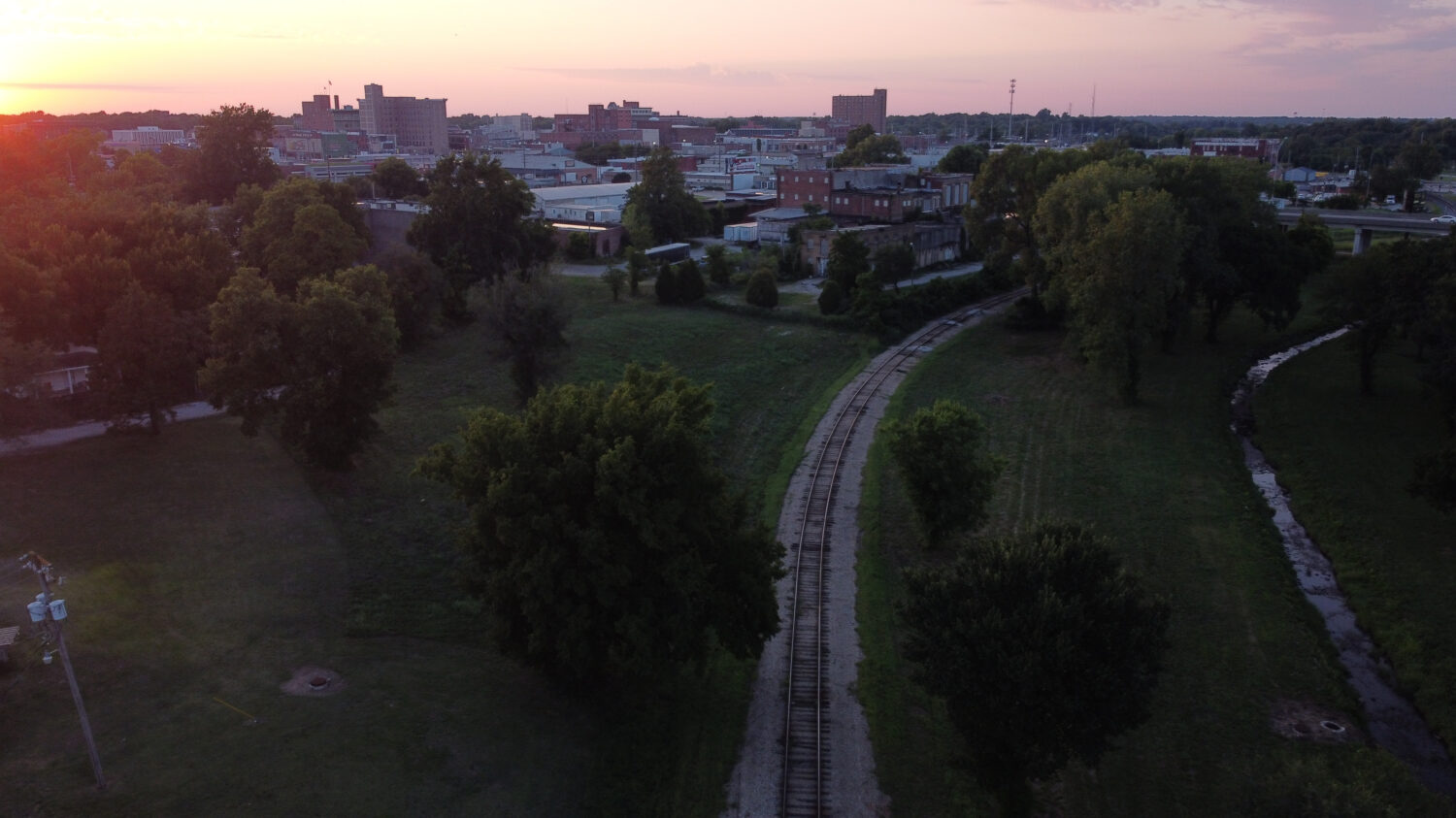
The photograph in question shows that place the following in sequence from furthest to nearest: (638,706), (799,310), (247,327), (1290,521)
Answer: (799,310), (1290,521), (247,327), (638,706)

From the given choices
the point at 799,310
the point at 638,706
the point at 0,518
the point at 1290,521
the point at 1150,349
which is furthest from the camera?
the point at 799,310

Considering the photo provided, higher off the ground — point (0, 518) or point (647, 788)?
point (0, 518)

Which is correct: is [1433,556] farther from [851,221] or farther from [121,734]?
[851,221]

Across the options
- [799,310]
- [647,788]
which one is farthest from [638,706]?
[799,310]

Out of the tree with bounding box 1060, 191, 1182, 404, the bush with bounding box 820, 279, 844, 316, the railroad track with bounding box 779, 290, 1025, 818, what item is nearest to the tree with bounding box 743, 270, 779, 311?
the bush with bounding box 820, 279, 844, 316

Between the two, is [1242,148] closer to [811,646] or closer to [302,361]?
[811,646]

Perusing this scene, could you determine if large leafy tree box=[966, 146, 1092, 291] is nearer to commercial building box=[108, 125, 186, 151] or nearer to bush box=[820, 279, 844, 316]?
bush box=[820, 279, 844, 316]

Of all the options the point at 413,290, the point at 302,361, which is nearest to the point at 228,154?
the point at 413,290
